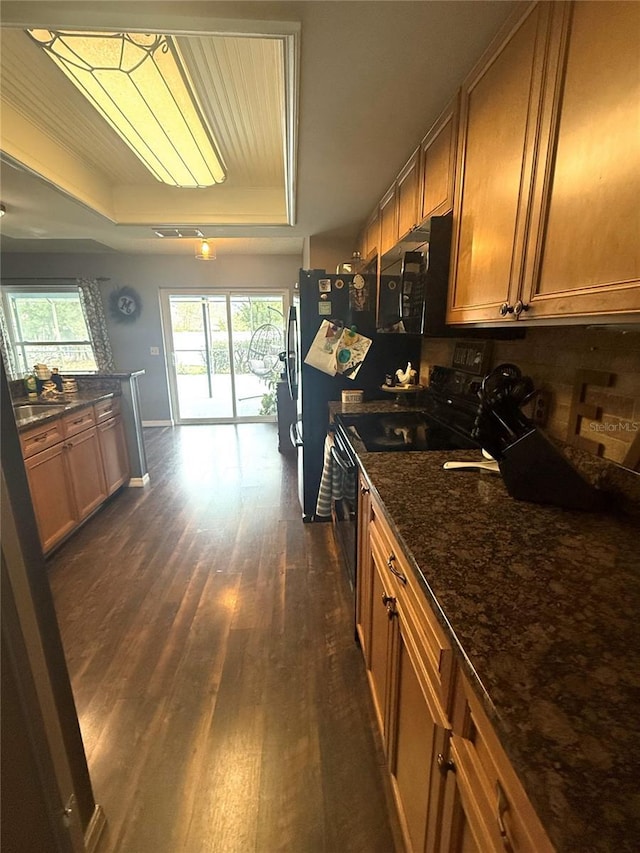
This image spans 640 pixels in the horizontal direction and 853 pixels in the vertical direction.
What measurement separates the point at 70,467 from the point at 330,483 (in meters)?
1.85

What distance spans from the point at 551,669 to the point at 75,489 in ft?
9.69

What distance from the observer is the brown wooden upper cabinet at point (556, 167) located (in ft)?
A: 2.30

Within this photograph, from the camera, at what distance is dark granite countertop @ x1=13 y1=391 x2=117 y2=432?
7.33 feet

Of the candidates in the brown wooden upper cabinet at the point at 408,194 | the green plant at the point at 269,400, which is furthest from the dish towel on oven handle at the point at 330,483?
the green plant at the point at 269,400

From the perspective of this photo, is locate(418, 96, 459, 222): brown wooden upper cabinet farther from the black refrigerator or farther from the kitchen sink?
the kitchen sink

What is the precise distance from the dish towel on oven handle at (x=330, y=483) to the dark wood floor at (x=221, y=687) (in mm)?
379

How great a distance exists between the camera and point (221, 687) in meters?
1.54

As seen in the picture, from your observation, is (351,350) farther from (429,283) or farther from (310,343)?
(429,283)

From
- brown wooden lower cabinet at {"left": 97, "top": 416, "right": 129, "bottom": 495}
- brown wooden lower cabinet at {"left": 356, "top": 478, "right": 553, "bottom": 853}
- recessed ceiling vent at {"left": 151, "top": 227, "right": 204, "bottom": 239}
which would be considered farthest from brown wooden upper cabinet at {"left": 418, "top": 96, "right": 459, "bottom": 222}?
brown wooden lower cabinet at {"left": 97, "top": 416, "right": 129, "bottom": 495}

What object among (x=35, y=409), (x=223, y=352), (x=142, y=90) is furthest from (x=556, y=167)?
(x=223, y=352)

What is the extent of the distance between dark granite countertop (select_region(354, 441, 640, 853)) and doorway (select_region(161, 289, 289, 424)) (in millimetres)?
4990

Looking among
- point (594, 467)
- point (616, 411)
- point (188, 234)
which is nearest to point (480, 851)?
point (594, 467)

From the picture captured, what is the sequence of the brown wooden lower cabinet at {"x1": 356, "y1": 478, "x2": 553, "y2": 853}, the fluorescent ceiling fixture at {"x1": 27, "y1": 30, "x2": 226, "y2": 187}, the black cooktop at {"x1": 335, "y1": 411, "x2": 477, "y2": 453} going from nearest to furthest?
the brown wooden lower cabinet at {"x1": 356, "y1": 478, "x2": 553, "y2": 853} → the fluorescent ceiling fixture at {"x1": 27, "y1": 30, "x2": 226, "y2": 187} → the black cooktop at {"x1": 335, "y1": 411, "x2": 477, "y2": 453}

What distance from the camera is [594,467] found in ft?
3.47
